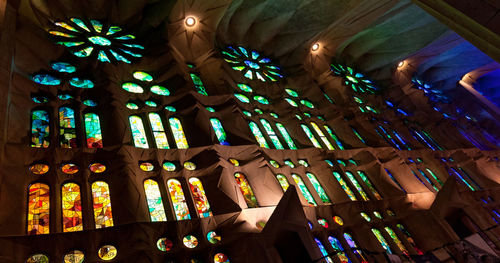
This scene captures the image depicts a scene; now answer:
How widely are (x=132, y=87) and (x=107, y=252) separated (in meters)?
6.47

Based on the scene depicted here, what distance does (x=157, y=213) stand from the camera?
28.0ft

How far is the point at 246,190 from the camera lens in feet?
33.8

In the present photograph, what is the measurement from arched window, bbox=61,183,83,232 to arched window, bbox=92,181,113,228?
0.33 m

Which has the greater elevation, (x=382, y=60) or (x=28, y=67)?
(x=382, y=60)

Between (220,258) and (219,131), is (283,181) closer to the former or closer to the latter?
(219,131)

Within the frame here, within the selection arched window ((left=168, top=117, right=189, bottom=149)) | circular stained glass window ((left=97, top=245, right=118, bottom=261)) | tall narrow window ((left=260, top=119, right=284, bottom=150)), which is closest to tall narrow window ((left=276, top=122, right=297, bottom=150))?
tall narrow window ((left=260, top=119, right=284, bottom=150))

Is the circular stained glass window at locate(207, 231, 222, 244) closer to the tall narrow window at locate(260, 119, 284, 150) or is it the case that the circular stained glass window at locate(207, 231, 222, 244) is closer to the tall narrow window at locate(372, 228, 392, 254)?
the tall narrow window at locate(260, 119, 284, 150)

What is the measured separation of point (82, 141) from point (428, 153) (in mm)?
16187

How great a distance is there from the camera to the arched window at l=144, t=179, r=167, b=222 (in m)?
8.46

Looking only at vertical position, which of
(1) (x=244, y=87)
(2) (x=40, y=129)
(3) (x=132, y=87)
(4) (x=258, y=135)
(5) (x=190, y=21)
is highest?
(5) (x=190, y=21)

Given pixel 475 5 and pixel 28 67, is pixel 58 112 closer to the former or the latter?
pixel 28 67

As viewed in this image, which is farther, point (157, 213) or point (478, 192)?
point (478, 192)

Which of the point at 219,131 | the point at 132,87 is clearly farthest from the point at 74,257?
the point at 132,87

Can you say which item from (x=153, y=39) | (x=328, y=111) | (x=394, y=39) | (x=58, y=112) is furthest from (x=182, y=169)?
(x=394, y=39)
